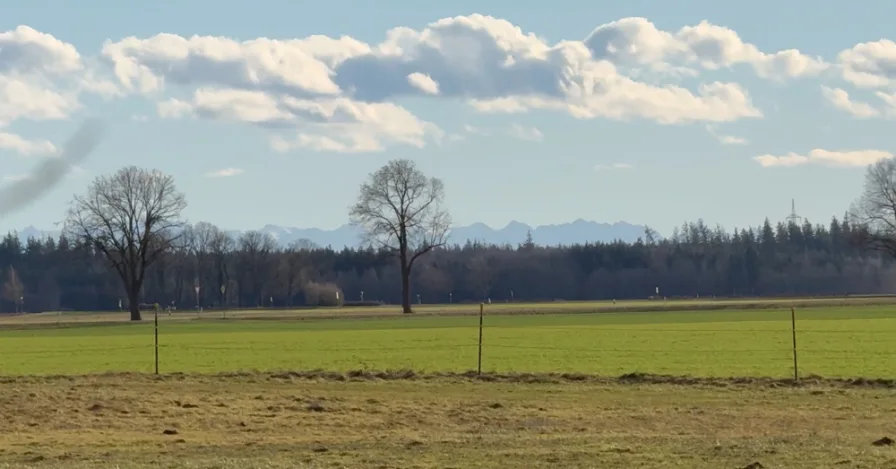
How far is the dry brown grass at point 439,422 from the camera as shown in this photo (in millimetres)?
15500

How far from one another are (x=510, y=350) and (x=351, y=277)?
151 meters

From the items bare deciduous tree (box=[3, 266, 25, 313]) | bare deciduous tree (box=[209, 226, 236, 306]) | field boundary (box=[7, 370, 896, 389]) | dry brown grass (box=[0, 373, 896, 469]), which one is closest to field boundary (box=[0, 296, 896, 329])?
field boundary (box=[7, 370, 896, 389])

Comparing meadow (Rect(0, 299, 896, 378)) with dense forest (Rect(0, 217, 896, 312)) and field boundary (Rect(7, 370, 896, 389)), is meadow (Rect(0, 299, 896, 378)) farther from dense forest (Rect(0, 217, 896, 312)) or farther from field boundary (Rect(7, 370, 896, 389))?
dense forest (Rect(0, 217, 896, 312))

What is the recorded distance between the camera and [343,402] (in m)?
23.5

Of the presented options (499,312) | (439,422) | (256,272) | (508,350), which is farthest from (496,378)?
(256,272)

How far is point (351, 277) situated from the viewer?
191 meters

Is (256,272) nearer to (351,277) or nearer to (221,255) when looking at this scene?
(221,255)

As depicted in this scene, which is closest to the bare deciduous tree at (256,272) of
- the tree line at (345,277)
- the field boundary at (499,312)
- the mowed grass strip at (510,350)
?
the tree line at (345,277)

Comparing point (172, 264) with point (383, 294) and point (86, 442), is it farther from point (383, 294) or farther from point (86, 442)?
point (86, 442)

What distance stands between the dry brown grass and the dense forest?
131 m

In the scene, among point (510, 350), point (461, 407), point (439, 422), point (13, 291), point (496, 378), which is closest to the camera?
point (439, 422)

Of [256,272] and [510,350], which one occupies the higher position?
[256,272]

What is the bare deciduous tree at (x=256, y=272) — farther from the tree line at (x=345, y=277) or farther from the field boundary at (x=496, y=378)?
the field boundary at (x=496, y=378)

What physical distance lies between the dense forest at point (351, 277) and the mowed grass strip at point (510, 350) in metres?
103
